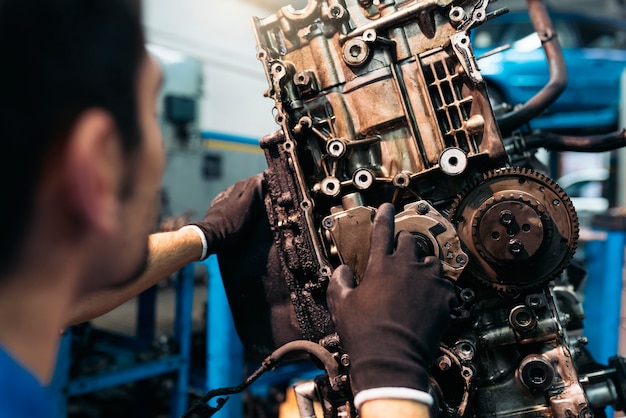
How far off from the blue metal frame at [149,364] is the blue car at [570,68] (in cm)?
401

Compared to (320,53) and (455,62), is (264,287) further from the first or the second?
(455,62)

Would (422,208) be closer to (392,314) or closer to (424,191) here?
(424,191)

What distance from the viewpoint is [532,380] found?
5.06 feet

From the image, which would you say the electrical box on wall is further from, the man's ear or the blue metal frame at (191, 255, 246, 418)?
the man's ear

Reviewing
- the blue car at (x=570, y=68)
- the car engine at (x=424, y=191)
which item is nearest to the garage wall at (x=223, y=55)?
the blue car at (x=570, y=68)

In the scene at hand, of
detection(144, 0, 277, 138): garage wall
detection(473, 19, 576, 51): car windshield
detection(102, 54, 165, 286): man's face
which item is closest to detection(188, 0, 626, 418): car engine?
detection(102, 54, 165, 286): man's face

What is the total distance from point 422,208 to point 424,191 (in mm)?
144

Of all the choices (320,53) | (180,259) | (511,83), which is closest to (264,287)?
(180,259)

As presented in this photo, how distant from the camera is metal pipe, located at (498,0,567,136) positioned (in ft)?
6.77

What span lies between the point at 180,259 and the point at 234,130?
6.43 meters

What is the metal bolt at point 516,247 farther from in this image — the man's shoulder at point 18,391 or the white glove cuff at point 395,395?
the man's shoulder at point 18,391

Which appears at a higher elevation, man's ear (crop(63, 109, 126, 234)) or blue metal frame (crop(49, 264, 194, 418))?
man's ear (crop(63, 109, 126, 234))

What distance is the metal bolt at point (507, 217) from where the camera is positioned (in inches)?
58.9

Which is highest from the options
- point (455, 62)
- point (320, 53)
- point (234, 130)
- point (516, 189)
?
point (234, 130)
